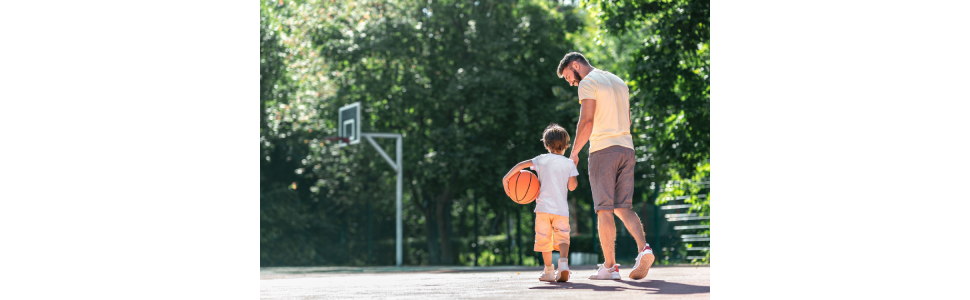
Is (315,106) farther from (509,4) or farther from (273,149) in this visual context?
(509,4)

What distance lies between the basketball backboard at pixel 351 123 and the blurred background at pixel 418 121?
2358 millimetres

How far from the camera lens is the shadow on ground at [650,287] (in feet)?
18.4

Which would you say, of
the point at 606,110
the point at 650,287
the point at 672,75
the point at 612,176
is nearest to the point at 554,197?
the point at 612,176

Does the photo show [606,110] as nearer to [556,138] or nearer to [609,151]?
[609,151]

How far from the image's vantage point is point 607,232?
6.58 metres

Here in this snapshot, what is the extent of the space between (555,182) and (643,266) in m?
0.90

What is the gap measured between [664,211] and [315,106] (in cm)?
1108

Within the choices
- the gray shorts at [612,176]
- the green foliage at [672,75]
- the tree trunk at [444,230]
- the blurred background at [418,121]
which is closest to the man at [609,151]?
the gray shorts at [612,176]

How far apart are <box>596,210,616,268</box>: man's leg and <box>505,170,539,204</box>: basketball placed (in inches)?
22.3

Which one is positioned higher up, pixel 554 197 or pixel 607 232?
pixel 554 197

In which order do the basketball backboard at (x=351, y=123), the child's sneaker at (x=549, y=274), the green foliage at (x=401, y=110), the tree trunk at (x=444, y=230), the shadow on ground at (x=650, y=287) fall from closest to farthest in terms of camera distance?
the shadow on ground at (x=650, y=287) < the child's sneaker at (x=549, y=274) < the basketball backboard at (x=351, y=123) < the green foliage at (x=401, y=110) < the tree trunk at (x=444, y=230)

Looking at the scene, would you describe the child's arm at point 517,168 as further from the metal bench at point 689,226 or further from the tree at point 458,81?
the tree at point 458,81
